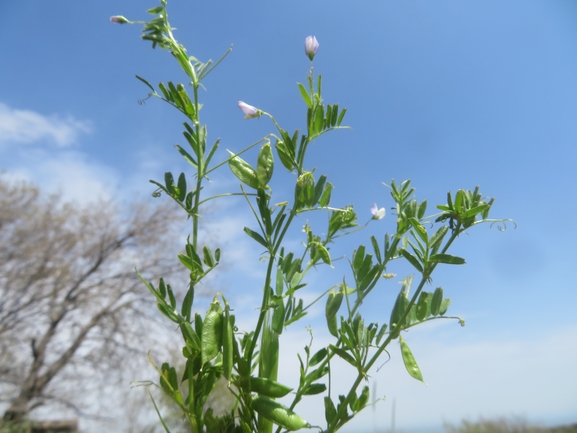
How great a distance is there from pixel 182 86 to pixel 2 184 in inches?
183

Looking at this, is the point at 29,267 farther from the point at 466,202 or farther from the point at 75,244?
the point at 466,202

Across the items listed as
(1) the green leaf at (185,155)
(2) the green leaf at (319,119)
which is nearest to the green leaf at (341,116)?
(2) the green leaf at (319,119)

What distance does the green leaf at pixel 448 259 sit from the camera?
1.00ft

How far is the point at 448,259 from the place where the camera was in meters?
0.31

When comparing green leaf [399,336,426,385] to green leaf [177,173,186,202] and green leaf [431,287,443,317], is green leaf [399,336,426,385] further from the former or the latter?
green leaf [177,173,186,202]

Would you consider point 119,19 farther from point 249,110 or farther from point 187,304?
point 187,304

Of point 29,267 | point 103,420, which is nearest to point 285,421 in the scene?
point 103,420

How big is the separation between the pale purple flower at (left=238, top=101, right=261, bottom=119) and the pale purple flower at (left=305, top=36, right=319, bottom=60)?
6cm

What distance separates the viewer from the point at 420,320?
1.16ft

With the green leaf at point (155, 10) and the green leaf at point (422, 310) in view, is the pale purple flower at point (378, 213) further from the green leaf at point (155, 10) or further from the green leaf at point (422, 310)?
the green leaf at point (155, 10)

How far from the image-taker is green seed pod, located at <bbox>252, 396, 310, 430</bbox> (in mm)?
275

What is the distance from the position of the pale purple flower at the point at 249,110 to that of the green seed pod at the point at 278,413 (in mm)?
205

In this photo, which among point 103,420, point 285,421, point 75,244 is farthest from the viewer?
point 75,244

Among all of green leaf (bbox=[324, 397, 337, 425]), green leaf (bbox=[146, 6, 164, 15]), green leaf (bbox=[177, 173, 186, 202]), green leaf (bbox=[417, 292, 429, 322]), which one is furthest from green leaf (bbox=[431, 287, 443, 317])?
Result: green leaf (bbox=[146, 6, 164, 15])
